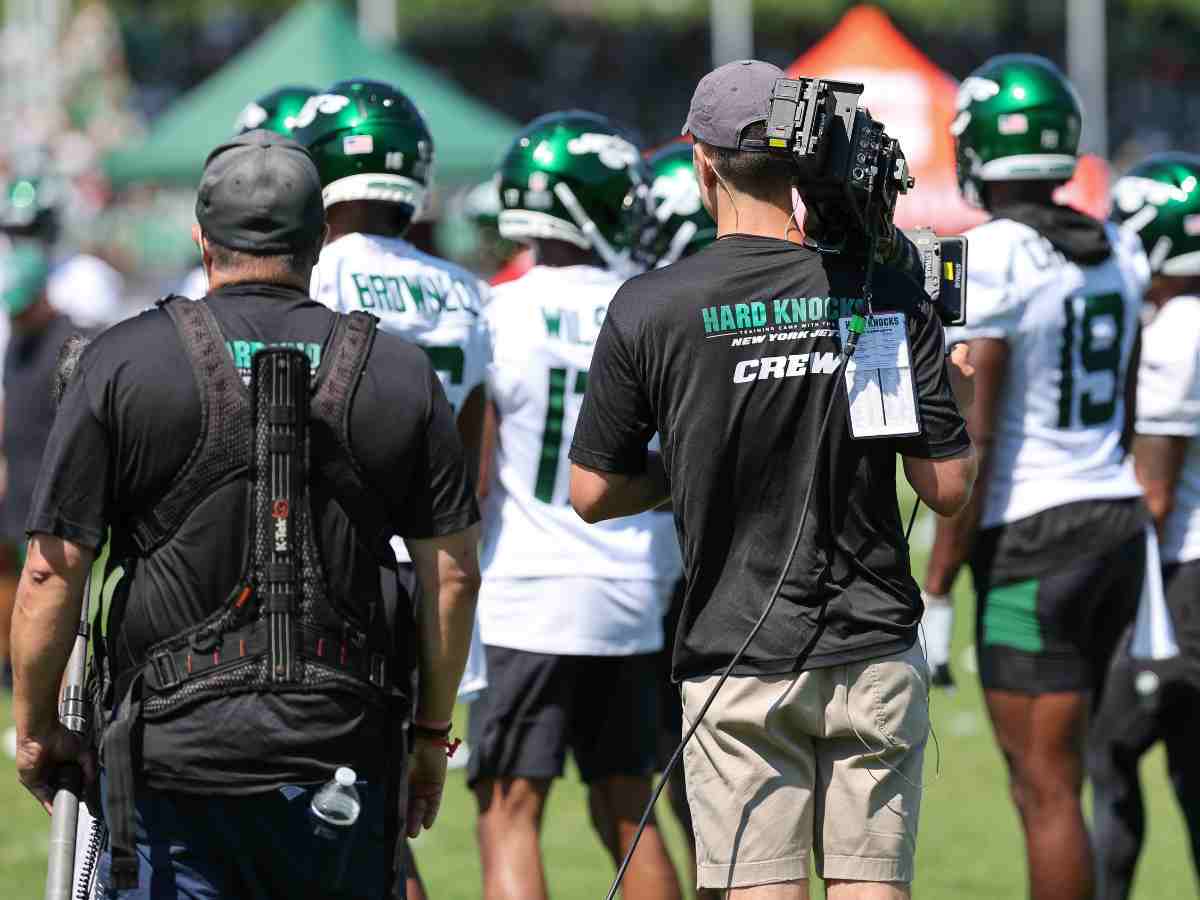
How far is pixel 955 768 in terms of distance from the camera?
877 cm

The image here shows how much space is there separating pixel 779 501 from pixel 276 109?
8.18ft

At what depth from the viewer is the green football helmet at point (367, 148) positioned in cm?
507

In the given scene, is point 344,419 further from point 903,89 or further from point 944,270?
point 903,89

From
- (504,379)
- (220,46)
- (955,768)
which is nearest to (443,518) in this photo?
(504,379)

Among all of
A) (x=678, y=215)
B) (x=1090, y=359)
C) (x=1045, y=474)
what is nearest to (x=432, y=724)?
(x=1045, y=474)

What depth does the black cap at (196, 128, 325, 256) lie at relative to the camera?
3605mm

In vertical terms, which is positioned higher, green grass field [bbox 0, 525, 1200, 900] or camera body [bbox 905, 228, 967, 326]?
camera body [bbox 905, 228, 967, 326]

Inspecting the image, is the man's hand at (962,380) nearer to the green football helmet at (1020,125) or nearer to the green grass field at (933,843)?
the green football helmet at (1020,125)

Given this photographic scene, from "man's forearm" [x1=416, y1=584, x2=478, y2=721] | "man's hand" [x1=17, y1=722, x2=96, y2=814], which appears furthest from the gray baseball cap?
"man's hand" [x1=17, y1=722, x2=96, y2=814]

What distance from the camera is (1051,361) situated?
555 centimetres

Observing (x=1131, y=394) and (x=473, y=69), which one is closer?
(x=1131, y=394)

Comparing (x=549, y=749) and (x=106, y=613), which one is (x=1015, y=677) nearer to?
(x=549, y=749)

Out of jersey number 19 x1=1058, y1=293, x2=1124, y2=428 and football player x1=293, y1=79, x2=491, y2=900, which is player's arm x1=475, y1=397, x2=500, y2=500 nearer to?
football player x1=293, y1=79, x2=491, y2=900

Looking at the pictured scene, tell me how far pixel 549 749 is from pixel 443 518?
1744 mm
